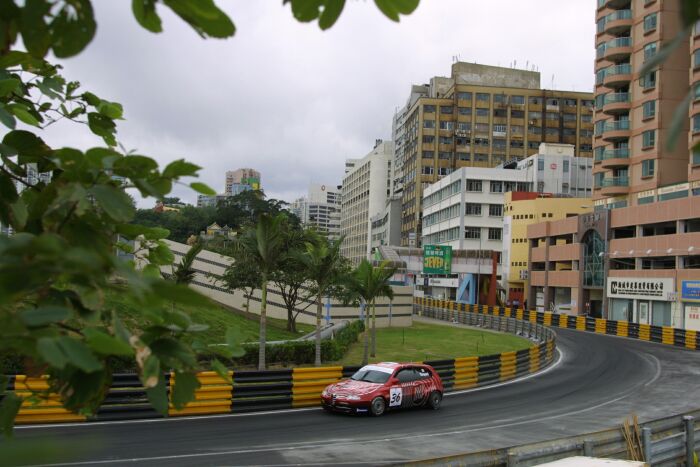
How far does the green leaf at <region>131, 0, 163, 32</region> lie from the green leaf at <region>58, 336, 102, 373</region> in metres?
0.81

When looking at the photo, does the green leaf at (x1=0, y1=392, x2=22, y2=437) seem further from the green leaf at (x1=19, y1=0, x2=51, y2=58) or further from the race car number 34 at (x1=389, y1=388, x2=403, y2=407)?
the race car number 34 at (x1=389, y1=388, x2=403, y2=407)

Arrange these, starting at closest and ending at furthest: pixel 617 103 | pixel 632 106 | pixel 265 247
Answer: pixel 265 247 < pixel 632 106 < pixel 617 103

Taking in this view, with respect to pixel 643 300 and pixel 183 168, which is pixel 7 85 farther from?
pixel 643 300

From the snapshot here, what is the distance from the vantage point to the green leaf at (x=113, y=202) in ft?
5.65

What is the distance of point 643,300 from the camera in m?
53.3

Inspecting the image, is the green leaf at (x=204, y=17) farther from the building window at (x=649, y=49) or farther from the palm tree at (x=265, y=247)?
the building window at (x=649, y=49)

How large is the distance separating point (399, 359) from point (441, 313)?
35.2m

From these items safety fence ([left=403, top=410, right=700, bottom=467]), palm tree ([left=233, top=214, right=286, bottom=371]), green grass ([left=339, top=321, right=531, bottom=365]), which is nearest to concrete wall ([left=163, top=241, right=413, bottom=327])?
green grass ([left=339, top=321, right=531, bottom=365])

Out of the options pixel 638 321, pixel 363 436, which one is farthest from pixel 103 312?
pixel 638 321

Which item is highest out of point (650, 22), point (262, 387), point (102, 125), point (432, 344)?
point (650, 22)

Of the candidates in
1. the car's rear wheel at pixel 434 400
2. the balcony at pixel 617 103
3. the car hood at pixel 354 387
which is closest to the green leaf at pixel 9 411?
the car hood at pixel 354 387

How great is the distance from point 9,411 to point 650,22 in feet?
221

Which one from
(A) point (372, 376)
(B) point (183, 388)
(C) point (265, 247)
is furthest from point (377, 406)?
(B) point (183, 388)

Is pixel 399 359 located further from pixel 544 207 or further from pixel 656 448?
pixel 544 207
